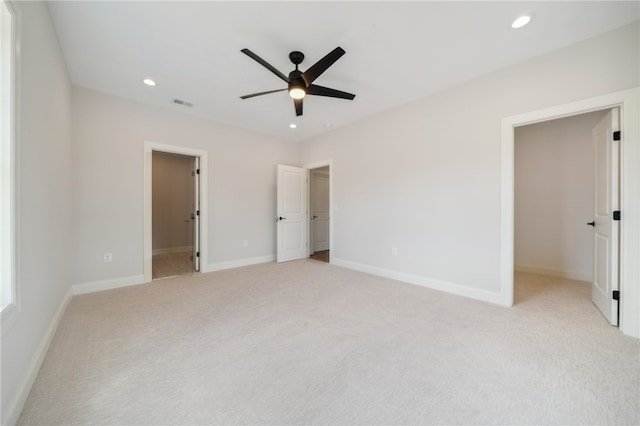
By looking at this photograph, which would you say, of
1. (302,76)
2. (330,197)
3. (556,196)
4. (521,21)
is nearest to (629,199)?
(521,21)

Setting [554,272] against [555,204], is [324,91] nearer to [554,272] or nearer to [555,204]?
[555,204]

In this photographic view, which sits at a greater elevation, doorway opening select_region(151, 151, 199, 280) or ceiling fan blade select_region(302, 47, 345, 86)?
ceiling fan blade select_region(302, 47, 345, 86)

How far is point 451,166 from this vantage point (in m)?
3.15

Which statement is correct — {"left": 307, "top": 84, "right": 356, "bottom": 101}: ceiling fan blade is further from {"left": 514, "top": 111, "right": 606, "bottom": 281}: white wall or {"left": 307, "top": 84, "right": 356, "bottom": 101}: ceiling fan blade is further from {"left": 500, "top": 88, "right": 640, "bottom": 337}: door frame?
{"left": 514, "top": 111, "right": 606, "bottom": 281}: white wall

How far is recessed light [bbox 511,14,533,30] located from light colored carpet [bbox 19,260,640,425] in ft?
8.80

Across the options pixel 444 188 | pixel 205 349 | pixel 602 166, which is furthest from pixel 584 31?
pixel 205 349


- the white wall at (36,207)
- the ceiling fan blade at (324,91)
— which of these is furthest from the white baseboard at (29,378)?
the ceiling fan blade at (324,91)

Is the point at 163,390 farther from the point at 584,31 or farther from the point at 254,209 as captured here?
the point at 584,31

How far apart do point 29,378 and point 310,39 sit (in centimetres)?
321

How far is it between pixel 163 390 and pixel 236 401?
474 mm

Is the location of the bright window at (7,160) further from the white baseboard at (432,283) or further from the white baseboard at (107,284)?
the white baseboard at (432,283)

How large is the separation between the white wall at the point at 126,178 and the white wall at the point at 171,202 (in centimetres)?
210

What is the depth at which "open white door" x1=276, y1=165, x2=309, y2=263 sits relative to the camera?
5.00 m

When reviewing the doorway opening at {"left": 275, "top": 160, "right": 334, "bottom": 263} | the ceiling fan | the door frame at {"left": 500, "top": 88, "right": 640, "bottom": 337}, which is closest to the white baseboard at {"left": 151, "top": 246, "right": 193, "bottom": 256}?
the doorway opening at {"left": 275, "top": 160, "right": 334, "bottom": 263}
